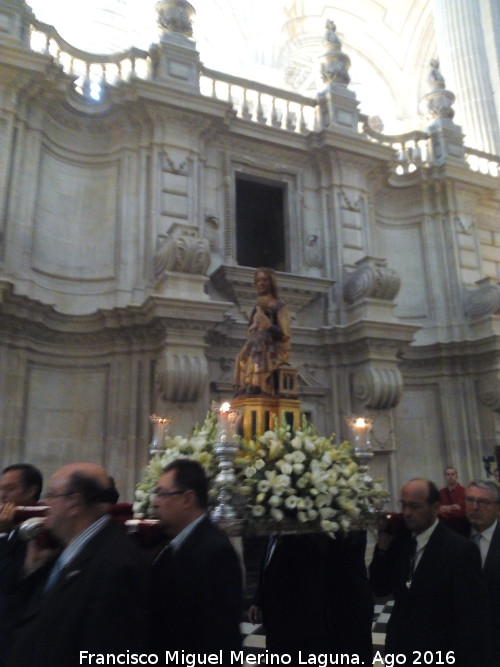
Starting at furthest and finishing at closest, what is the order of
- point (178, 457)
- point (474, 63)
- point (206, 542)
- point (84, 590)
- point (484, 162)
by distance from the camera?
1. point (474, 63)
2. point (484, 162)
3. point (178, 457)
4. point (206, 542)
5. point (84, 590)

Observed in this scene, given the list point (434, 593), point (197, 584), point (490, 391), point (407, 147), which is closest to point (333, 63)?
point (407, 147)

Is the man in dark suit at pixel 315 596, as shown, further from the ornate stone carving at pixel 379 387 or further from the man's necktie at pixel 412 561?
the ornate stone carving at pixel 379 387

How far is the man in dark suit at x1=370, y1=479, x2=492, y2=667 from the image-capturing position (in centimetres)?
300

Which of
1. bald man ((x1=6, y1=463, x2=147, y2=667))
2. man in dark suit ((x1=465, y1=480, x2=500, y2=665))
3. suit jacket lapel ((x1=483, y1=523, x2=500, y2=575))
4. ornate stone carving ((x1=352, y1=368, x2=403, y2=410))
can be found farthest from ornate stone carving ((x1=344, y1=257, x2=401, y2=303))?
bald man ((x1=6, y1=463, x2=147, y2=667))

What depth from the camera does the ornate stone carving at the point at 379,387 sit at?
11500 mm

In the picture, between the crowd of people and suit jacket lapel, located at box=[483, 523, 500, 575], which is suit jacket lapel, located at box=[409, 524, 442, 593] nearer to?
the crowd of people

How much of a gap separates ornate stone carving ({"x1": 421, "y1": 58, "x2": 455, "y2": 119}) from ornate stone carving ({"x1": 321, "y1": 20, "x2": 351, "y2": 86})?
286 cm

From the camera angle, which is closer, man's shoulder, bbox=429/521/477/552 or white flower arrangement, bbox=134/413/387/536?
man's shoulder, bbox=429/521/477/552

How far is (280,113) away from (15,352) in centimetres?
832

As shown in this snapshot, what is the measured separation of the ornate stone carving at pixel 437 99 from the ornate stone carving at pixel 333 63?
2861mm

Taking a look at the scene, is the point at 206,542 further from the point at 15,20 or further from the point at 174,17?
the point at 174,17

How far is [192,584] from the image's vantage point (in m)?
2.53

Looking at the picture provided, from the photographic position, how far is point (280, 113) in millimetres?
13828

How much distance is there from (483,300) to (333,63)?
6.87 m
